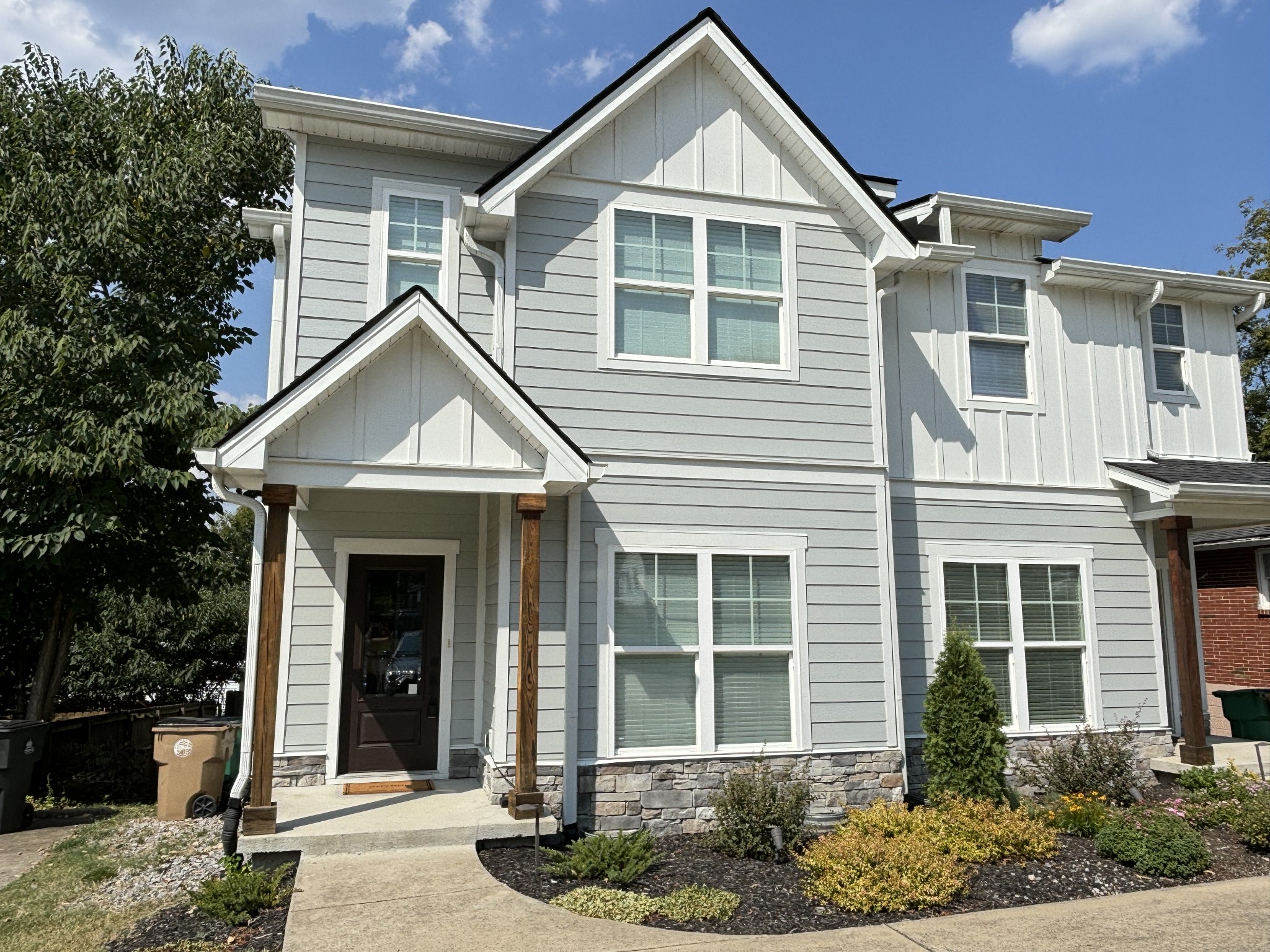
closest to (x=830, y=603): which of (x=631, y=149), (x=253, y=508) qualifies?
(x=631, y=149)

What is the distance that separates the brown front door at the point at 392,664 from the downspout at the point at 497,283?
2273 mm

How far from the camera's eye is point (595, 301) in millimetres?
8273

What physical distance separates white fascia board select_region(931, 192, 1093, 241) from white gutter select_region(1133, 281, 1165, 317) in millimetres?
1178

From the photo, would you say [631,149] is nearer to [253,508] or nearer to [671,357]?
A: [671,357]

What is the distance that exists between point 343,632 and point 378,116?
16.1 feet

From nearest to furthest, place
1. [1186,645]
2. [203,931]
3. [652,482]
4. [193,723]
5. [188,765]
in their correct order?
[203,931]
[652,482]
[188,765]
[193,723]
[1186,645]

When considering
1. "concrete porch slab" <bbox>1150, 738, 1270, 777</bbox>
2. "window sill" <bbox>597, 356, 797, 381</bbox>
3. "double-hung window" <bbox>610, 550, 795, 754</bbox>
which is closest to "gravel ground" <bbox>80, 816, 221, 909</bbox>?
"double-hung window" <bbox>610, 550, 795, 754</bbox>

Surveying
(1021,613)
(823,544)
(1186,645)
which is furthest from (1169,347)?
(823,544)

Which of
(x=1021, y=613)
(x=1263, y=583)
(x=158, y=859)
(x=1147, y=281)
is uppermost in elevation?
(x=1147, y=281)

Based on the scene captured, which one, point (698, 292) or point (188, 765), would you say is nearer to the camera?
point (698, 292)

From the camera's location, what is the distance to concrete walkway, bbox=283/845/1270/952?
5.04 metres

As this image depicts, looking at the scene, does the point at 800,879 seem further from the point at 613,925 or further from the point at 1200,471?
the point at 1200,471

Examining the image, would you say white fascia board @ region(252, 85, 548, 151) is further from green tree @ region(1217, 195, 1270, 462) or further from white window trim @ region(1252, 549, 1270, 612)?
green tree @ region(1217, 195, 1270, 462)

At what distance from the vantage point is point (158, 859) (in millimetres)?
7562
